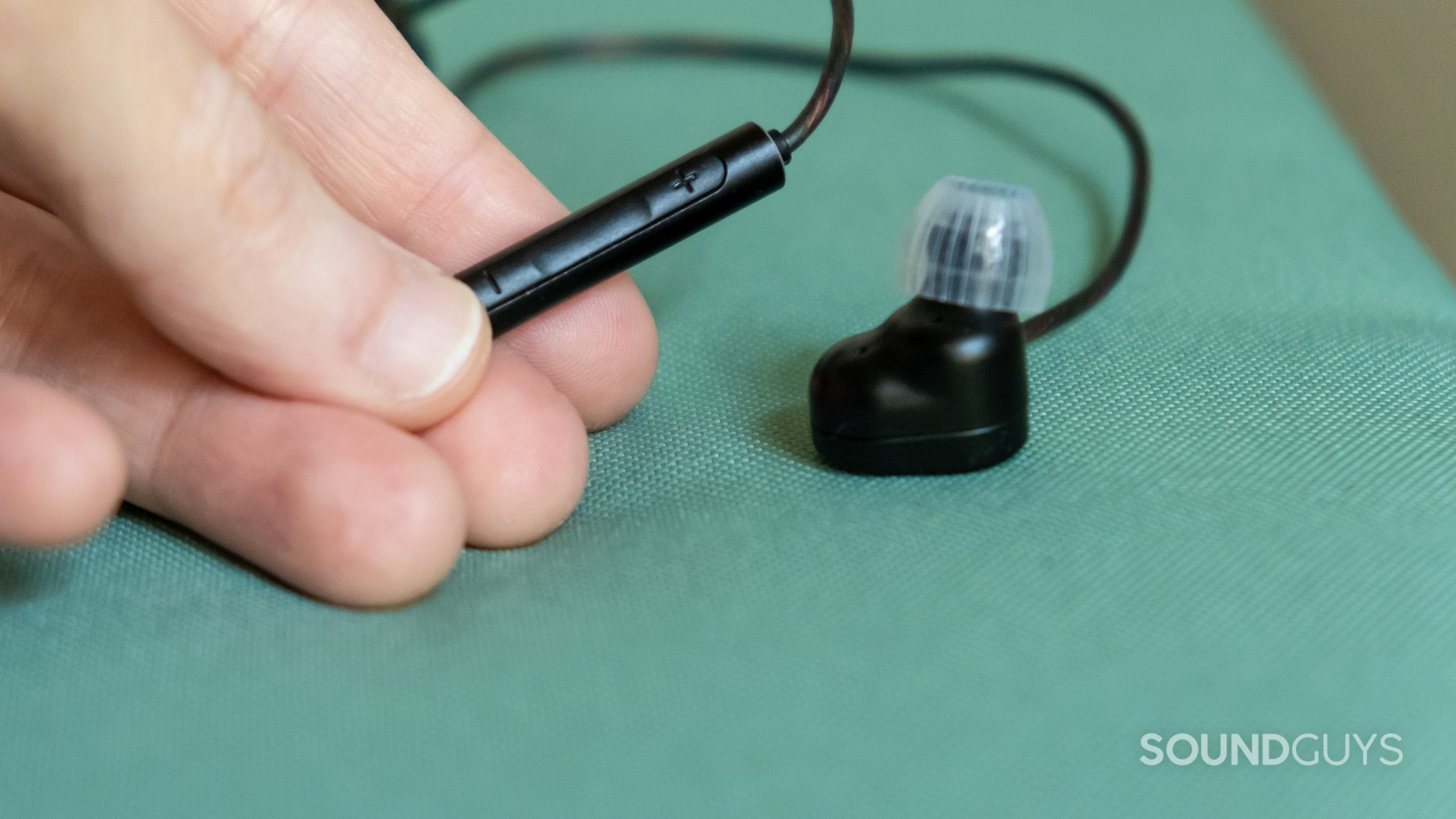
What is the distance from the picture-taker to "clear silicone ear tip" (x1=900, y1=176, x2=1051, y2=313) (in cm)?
38

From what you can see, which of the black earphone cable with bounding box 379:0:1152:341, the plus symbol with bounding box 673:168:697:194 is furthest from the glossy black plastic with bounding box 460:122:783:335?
the black earphone cable with bounding box 379:0:1152:341

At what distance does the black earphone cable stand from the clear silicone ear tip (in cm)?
16

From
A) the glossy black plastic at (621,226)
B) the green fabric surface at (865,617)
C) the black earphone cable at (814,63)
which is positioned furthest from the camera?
the black earphone cable at (814,63)

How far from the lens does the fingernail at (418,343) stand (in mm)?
364

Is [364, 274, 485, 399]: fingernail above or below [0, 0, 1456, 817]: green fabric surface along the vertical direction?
above

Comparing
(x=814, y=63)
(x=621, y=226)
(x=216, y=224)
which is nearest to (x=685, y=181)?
(x=621, y=226)

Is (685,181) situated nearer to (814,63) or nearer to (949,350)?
(949,350)

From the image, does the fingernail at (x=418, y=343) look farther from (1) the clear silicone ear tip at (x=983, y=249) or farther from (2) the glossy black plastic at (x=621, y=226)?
(1) the clear silicone ear tip at (x=983, y=249)

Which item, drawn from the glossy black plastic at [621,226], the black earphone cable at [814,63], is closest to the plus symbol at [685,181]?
the glossy black plastic at [621,226]

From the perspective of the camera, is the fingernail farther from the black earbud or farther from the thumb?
the black earbud

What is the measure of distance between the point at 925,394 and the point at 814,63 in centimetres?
44

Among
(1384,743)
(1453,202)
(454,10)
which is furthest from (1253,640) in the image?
(454,10)

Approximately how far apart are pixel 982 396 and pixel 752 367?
13 cm

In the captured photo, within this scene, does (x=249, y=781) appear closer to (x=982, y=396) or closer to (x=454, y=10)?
(x=982, y=396)
